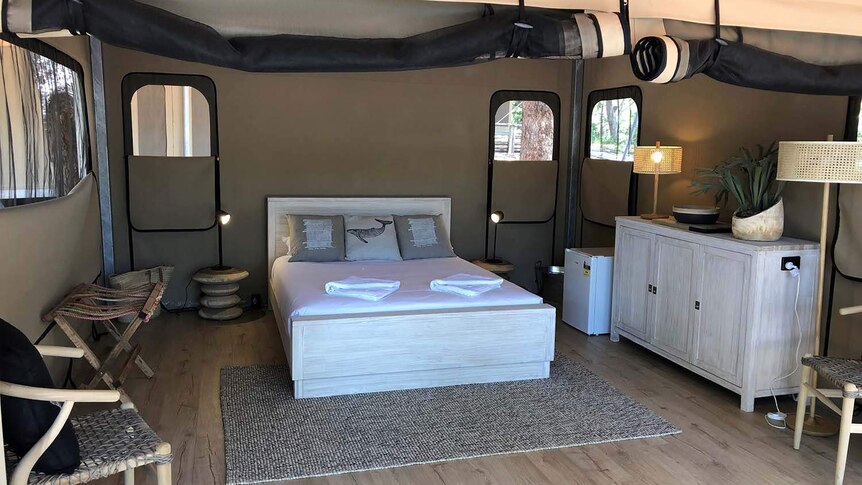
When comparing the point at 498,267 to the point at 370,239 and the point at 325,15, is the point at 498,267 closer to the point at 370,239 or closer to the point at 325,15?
the point at 370,239

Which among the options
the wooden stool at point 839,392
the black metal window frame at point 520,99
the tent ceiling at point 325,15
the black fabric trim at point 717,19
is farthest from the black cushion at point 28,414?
the black metal window frame at point 520,99

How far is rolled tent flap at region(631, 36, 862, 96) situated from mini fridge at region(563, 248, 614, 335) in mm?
2841

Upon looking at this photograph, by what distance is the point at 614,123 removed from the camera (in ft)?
19.3

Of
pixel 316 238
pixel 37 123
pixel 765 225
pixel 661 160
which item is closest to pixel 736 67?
pixel 765 225

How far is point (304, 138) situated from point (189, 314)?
5.73ft

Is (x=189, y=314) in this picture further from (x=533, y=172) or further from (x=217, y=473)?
(x=533, y=172)

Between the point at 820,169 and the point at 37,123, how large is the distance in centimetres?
377

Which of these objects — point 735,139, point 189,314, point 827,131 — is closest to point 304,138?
point 189,314

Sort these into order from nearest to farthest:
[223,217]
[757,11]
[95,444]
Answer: [757,11] → [95,444] → [223,217]

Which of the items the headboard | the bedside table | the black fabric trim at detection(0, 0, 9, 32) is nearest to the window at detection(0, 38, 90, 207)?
the black fabric trim at detection(0, 0, 9, 32)

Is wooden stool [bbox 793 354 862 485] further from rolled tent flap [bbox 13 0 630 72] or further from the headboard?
the headboard

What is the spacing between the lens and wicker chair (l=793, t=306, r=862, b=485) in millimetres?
2771

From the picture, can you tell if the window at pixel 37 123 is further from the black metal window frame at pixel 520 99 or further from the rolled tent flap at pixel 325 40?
the black metal window frame at pixel 520 99

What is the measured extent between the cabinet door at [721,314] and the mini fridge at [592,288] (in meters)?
1.05
